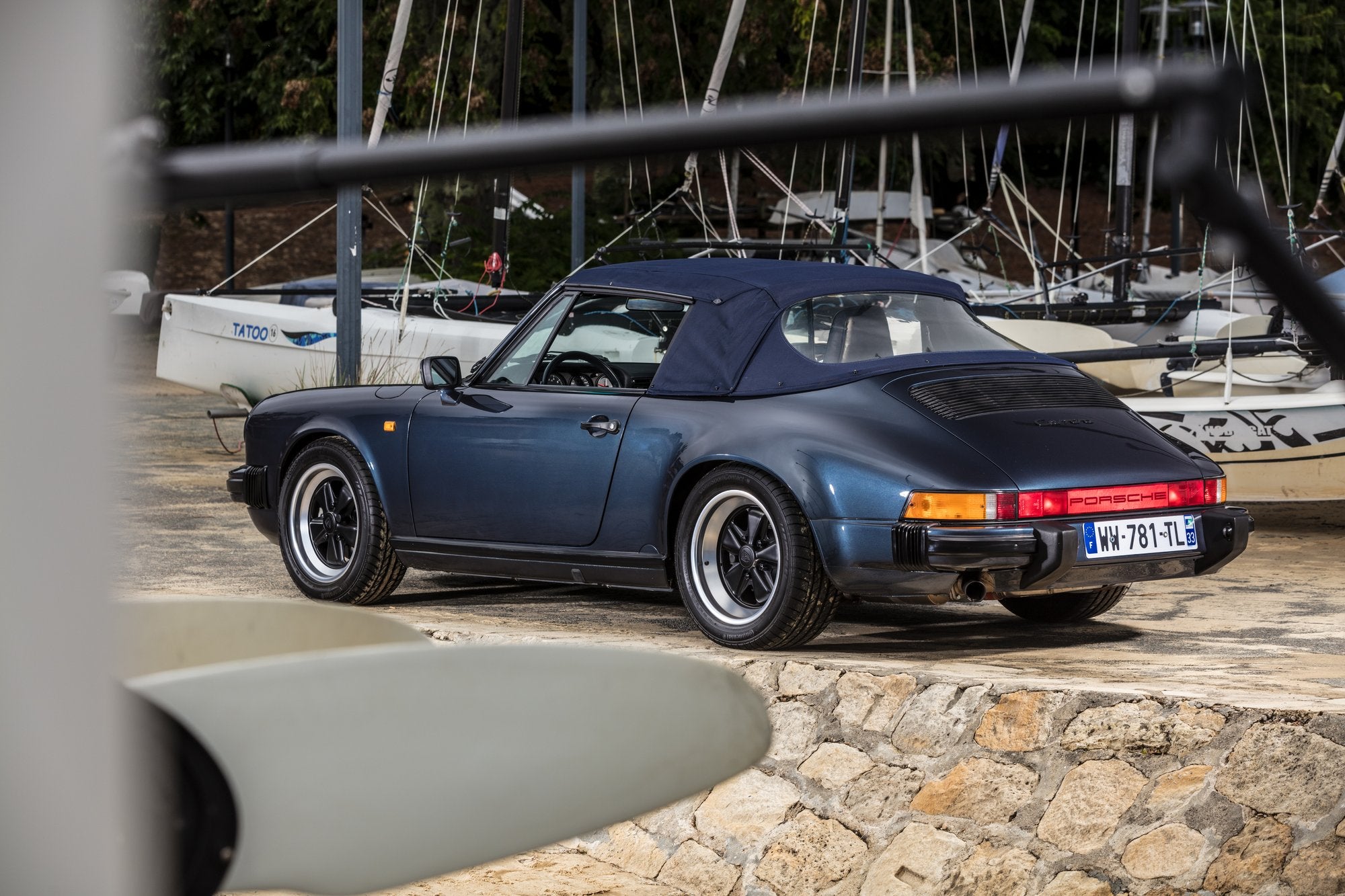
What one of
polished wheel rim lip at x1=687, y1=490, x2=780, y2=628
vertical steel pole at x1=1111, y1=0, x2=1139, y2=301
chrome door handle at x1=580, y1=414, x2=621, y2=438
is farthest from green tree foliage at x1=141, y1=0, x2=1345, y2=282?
polished wheel rim lip at x1=687, y1=490, x2=780, y2=628

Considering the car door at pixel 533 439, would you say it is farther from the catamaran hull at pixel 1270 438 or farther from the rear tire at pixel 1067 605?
the catamaran hull at pixel 1270 438

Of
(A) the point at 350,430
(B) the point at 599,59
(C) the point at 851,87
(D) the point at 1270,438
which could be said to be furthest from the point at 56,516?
(B) the point at 599,59

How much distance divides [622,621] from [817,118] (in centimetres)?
668

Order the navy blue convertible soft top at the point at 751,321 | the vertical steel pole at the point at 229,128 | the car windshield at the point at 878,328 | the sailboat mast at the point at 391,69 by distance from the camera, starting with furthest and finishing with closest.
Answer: the vertical steel pole at the point at 229,128 < the sailboat mast at the point at 391,69 < the car windshield at the point at 878,328 < the navy blue convertible soft top at the point at 751,321

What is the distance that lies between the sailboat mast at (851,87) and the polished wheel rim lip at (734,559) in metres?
9.56

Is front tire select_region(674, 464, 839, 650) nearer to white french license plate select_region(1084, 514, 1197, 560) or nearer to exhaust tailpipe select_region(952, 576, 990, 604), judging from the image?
exhaust tailpipe select_region(952, 576, 990, 604)

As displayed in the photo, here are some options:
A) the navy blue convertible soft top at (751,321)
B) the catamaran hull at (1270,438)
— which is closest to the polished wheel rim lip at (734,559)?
the navy blue convertible soft top at (751,321)

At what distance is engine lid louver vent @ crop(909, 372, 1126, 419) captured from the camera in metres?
6.45

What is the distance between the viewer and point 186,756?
1141mm

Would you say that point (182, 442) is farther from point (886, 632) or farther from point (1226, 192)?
point (1226, 192)

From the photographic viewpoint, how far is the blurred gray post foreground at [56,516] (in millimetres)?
952

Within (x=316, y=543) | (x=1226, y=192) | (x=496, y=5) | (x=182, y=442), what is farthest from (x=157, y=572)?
(x=496, y=5)

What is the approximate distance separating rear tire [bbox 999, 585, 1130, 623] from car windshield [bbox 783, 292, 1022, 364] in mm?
1101

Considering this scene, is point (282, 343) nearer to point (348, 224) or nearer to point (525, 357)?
point (348, 224)
